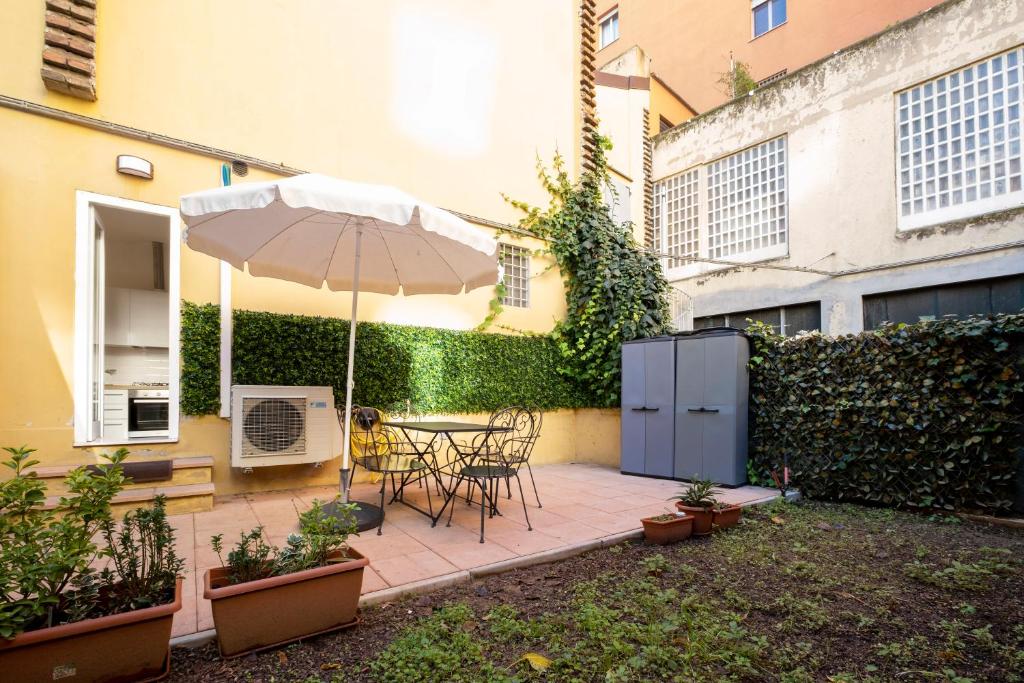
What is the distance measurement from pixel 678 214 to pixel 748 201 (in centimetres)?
183

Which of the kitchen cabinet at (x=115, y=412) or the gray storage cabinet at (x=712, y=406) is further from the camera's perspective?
the gray storage cabinet at (x=712, y=406)

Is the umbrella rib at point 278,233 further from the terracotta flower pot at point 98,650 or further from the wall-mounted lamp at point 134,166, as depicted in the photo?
the terracotta flower pot at point 98,650

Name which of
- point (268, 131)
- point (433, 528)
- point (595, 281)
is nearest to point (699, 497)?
point (433, 528)

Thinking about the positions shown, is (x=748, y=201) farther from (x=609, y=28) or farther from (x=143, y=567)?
(x=143, y=567)

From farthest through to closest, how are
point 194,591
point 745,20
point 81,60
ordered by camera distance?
point 745,20 < point 81,60 < point 194,591

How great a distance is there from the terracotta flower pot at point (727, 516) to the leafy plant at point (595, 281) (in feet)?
10.5

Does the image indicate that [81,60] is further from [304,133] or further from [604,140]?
[604,140]

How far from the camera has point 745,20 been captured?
1521 centimetres

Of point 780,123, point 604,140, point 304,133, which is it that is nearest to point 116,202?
point 304,133

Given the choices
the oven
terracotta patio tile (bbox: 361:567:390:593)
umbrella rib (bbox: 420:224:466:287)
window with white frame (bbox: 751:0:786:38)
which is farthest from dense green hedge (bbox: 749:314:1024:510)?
window with white frame (bbox: 751:0:786:38)

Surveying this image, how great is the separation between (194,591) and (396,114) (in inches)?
218

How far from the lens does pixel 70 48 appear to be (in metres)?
4.32

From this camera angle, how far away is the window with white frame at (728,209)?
11367 millimetres

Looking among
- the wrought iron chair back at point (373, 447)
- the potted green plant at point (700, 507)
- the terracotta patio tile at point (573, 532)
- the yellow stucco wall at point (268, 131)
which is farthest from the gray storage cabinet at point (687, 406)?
the wrought iron chair back at point (373, 447)
